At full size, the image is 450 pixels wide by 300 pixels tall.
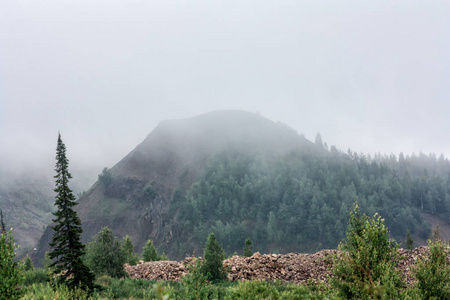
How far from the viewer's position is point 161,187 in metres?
174

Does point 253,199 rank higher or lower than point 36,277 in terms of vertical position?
lower

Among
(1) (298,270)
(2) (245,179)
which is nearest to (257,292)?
(1) (298,270)

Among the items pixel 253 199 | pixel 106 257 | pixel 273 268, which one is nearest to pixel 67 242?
pixel 106 257

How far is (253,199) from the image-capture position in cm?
15012

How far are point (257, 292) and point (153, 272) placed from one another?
19.9m

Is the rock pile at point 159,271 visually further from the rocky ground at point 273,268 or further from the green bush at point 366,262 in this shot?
the green bush at point 366,262

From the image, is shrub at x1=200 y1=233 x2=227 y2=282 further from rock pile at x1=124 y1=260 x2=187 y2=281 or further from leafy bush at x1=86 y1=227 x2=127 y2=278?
leafy bush at x1=86 y1=227 x2=127 y2=278

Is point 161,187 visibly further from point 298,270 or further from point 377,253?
point 377,253

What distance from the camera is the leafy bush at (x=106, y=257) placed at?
31391 millimetres

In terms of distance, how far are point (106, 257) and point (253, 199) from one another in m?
123

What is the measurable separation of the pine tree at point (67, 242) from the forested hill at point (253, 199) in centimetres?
10483

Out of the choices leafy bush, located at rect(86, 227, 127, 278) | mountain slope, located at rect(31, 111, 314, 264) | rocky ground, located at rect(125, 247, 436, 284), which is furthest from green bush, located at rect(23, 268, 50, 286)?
mountain slope, located at rect(31, 111, 314, 264)

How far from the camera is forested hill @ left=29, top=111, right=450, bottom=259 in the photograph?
125 meters

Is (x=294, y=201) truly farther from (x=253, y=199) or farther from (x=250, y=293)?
(x=250, y=293)
